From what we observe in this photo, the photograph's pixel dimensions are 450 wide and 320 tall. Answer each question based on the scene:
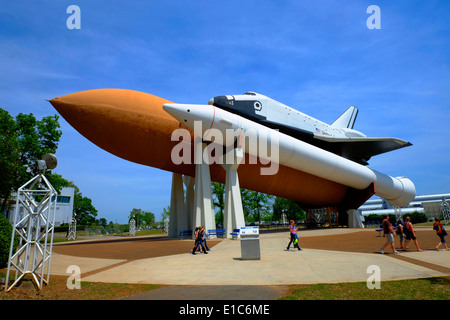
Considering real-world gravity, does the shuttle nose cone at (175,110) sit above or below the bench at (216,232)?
above

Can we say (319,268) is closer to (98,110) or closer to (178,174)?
(98,110)

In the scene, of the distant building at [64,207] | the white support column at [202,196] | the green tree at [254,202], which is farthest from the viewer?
the distant building at [64,207]

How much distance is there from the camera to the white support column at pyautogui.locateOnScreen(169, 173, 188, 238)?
20547 mm

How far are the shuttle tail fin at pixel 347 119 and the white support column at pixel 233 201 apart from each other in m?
22.6

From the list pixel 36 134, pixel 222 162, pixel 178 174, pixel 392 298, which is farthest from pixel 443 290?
pixel 36 134

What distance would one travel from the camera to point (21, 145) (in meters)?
24.5

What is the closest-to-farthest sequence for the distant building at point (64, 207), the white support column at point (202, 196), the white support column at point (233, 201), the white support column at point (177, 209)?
the white support column at point (202, 196) < the white support column at point (233, 201) < the white support column at point (177, 209) < the distant building at point (64, 207)

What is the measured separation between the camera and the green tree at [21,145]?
2203cm

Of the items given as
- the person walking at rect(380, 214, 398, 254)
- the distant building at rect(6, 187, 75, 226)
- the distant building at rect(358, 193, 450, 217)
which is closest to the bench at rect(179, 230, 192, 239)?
the person walking at rect(380, 214, 398, 254)
